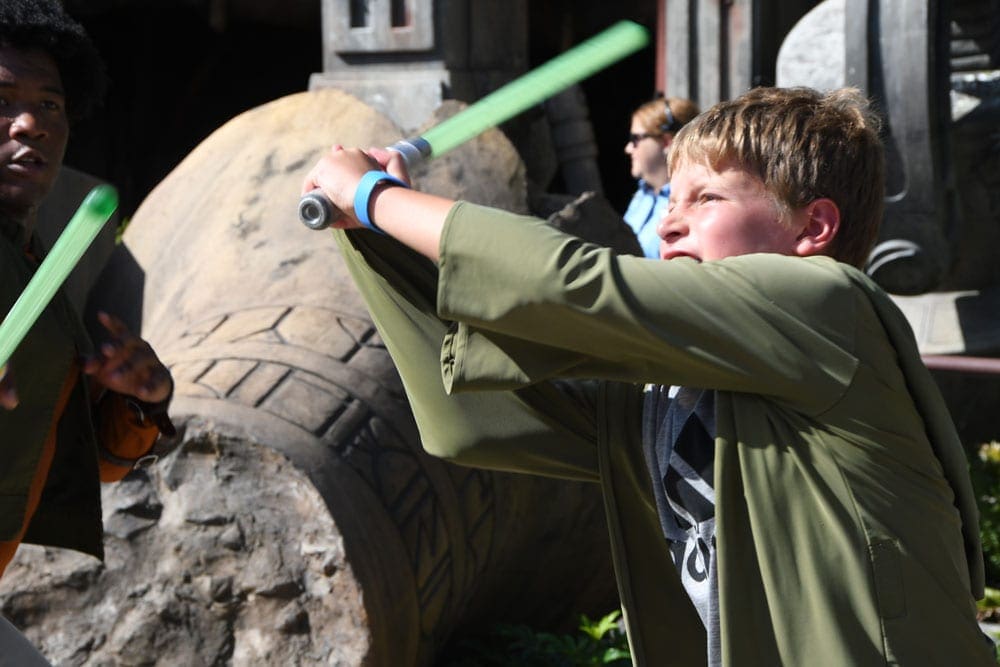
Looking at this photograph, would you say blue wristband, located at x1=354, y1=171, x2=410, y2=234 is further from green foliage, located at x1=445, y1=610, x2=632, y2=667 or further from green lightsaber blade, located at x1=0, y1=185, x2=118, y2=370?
green foliage, located at x1=445, y1=610, x2=632, y2=667

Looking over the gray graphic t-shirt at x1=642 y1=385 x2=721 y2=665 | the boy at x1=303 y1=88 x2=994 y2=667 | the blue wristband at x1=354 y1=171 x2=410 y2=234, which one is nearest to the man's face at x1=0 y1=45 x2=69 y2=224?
the boy at x1=303 y1=88 x2=994 y2=667

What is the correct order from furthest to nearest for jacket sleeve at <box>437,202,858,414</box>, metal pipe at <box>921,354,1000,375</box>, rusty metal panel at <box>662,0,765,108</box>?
rusty metal panel at <box>662,0,765,108</box> < metal pipe at <box>921,354,1000,375</box> < jacket sleeve at <box>437,202,858,414</box>

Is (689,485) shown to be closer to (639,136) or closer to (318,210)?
(318,210)

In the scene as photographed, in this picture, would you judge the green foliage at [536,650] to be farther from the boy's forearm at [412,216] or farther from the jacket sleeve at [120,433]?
the boy's forearm at [412,216]

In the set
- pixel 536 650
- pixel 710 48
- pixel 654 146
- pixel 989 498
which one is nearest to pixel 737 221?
pixel 536 650

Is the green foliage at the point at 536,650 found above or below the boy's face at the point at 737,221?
below

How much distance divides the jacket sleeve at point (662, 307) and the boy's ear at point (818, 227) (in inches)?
3.9

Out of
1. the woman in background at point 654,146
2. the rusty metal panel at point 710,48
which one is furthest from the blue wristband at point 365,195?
the rusty metal panel at point 710,48

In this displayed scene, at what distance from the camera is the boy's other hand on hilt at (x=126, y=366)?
7.25 feet

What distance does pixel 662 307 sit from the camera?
5.04 feet

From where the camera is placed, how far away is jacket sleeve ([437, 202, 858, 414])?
1.53 metres

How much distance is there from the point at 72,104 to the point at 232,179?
5.44 feet

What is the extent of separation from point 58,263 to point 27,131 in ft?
1.55

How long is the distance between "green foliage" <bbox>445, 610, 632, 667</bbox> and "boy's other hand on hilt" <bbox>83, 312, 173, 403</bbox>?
137cm
